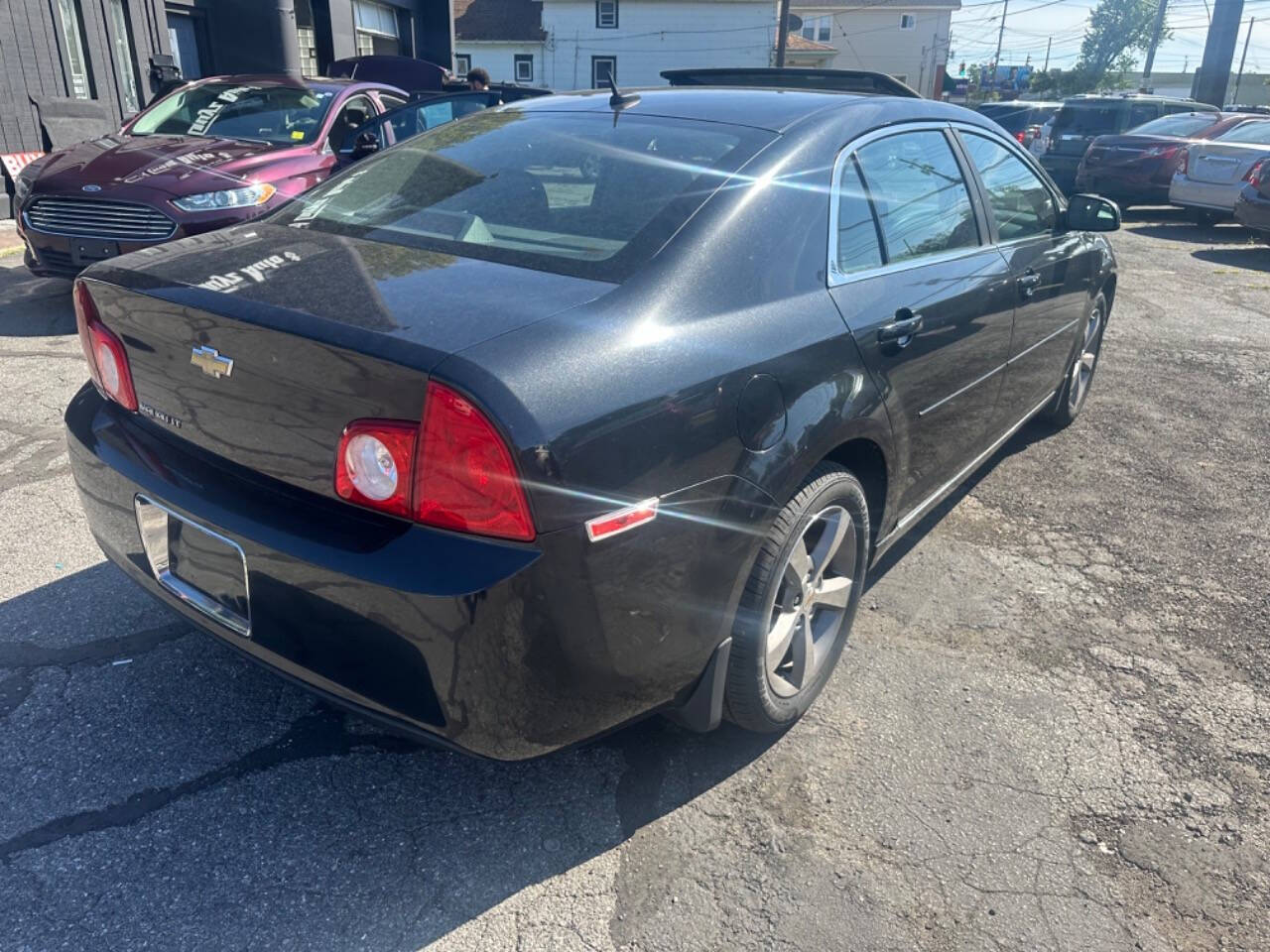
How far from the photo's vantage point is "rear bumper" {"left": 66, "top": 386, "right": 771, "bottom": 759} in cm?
187

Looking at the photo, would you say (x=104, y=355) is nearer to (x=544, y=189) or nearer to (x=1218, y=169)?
(x=544, y=189)

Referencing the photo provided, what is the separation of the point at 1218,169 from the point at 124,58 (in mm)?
14233

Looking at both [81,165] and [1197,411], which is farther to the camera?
[81,165]

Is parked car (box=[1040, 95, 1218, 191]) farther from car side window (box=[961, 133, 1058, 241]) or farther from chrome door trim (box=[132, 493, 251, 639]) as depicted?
chrome door trim (box=[132, 493, 251, 639])

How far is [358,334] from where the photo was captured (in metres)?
1.96

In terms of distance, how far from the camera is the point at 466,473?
1856 mm

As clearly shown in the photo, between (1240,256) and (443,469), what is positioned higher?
(443,469)

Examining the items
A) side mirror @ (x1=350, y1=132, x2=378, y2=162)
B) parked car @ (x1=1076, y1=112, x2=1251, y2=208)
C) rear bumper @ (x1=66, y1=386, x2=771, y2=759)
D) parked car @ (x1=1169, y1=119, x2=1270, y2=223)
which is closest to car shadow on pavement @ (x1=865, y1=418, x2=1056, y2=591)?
rear bumper @ (x1=66, y1=386, x2=771, y2=759)

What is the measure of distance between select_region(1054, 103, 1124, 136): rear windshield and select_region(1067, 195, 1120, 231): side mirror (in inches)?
585

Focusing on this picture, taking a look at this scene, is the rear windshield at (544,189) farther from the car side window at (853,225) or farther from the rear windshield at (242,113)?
the rear windshield at (242,113)

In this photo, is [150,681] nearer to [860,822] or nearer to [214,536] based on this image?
[214,536]

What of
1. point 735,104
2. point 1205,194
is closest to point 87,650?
point 735,104

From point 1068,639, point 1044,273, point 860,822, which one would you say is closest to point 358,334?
point 860,822

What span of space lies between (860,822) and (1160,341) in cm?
636
